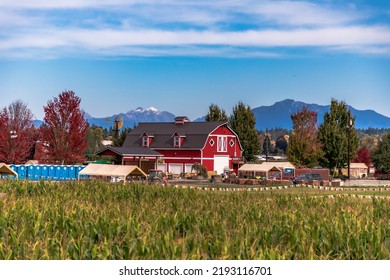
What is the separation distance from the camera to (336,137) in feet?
259

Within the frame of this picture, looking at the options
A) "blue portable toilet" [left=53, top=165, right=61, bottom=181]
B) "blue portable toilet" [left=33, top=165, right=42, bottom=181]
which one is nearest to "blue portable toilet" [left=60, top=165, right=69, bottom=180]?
"blue portable toilet" [left=53, top=165, right=61, bottom=181]

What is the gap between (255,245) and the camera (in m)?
15.6

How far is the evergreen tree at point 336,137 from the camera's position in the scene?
79188mm

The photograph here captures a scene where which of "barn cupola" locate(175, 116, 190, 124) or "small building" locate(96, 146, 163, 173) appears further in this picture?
"barn cupola" locate(175, 116, 190, 124)

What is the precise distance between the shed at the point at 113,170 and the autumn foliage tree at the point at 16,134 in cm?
2267

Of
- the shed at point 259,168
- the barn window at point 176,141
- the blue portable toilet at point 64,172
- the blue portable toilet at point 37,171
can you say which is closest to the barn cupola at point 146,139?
the barn window at point 176,141

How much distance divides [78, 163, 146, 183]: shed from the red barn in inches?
966

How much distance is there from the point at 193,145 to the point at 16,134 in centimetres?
2199

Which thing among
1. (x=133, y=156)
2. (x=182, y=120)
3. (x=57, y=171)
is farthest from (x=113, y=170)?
(x=182, y=120)

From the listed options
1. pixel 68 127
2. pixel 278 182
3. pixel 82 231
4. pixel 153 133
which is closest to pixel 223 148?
pixel 153 133

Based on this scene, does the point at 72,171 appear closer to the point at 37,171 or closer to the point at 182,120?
the point at 37,171

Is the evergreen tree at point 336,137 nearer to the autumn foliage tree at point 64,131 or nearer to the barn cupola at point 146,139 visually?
the barn cupola at point 146,139

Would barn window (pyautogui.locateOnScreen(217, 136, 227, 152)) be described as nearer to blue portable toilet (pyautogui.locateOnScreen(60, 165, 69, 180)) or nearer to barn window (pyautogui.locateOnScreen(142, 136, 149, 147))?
barn window (pyautogui.locateOnScreen(142, 136, 149, 147))

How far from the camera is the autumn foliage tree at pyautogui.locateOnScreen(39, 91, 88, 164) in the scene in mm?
69938
